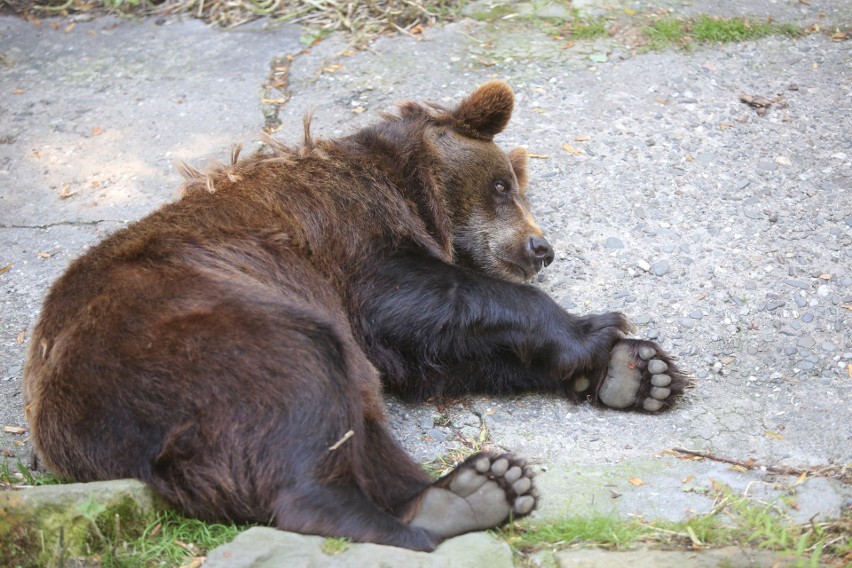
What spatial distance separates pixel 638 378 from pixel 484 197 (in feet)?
5.08

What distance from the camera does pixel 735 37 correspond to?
8062 millimetres

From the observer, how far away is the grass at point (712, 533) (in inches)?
148

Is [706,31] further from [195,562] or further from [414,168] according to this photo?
[195,562]

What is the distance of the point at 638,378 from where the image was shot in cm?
510

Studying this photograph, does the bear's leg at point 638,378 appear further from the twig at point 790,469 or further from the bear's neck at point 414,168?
the bear's neck at point 414,168

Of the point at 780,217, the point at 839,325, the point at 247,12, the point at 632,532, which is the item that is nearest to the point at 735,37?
the point at 780,217

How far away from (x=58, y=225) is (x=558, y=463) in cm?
407

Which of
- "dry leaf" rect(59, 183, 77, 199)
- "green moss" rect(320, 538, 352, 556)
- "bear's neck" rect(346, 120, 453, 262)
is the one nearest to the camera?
"green moss" rect(320, 538, 352, 556)

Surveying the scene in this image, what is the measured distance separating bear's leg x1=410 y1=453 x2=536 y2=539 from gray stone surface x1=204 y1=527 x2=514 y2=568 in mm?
186

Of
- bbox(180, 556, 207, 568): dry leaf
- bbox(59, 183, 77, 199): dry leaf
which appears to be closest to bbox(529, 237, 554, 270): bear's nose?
bbox(180, 556, 207, 568): dry leaf

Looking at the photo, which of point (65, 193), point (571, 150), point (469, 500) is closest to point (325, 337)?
point (469, 500)

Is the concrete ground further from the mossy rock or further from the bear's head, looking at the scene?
the mossy rock

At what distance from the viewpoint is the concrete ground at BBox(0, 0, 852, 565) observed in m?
4.92

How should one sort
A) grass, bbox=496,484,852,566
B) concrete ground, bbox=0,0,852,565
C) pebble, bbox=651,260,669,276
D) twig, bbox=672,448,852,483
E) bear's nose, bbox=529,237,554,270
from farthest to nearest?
pebble, bbox=651,260,669,276 < bear's nose, bbox=529,237,554,270 < concrete ground, bbox=0,0,852,565 < twig, bbox=672,448,852,483 < grass, bbox=496,484,852,566
